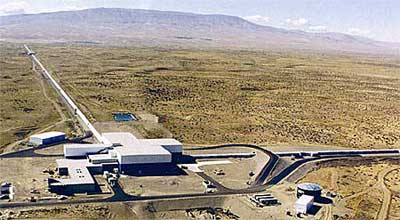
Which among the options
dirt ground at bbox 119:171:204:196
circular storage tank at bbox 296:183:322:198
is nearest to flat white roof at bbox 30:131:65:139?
dirt ground at bbox 119:171:204:196

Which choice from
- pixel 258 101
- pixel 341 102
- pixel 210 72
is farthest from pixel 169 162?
pixel 210 72

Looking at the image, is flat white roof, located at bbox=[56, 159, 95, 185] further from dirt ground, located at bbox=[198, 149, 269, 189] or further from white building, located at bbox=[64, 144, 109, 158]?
dirt ground, located at bbox=[198, 149, 269, 189]

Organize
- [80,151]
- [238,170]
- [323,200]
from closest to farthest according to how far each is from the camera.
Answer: [323,200]
[238,170]
[80,151]

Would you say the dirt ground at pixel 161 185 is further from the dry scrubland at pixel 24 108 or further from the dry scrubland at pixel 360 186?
the dry scrubland at pixel 24 108

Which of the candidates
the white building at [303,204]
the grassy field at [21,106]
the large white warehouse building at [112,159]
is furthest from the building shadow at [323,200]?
the grassy field at [21,106]

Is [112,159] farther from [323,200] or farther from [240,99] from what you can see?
[240,99]

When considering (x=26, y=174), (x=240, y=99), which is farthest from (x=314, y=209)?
(x=240, y=99)

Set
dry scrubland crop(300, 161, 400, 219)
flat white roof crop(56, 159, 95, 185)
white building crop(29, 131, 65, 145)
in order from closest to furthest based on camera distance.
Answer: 1. dry scrubland crop(300, 161, 400, 219)
2. flat white roof crop(56, 159, 95, 185)
3. white building crop(29, 131, 65, 145)

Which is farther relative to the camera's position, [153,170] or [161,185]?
[153,170]
